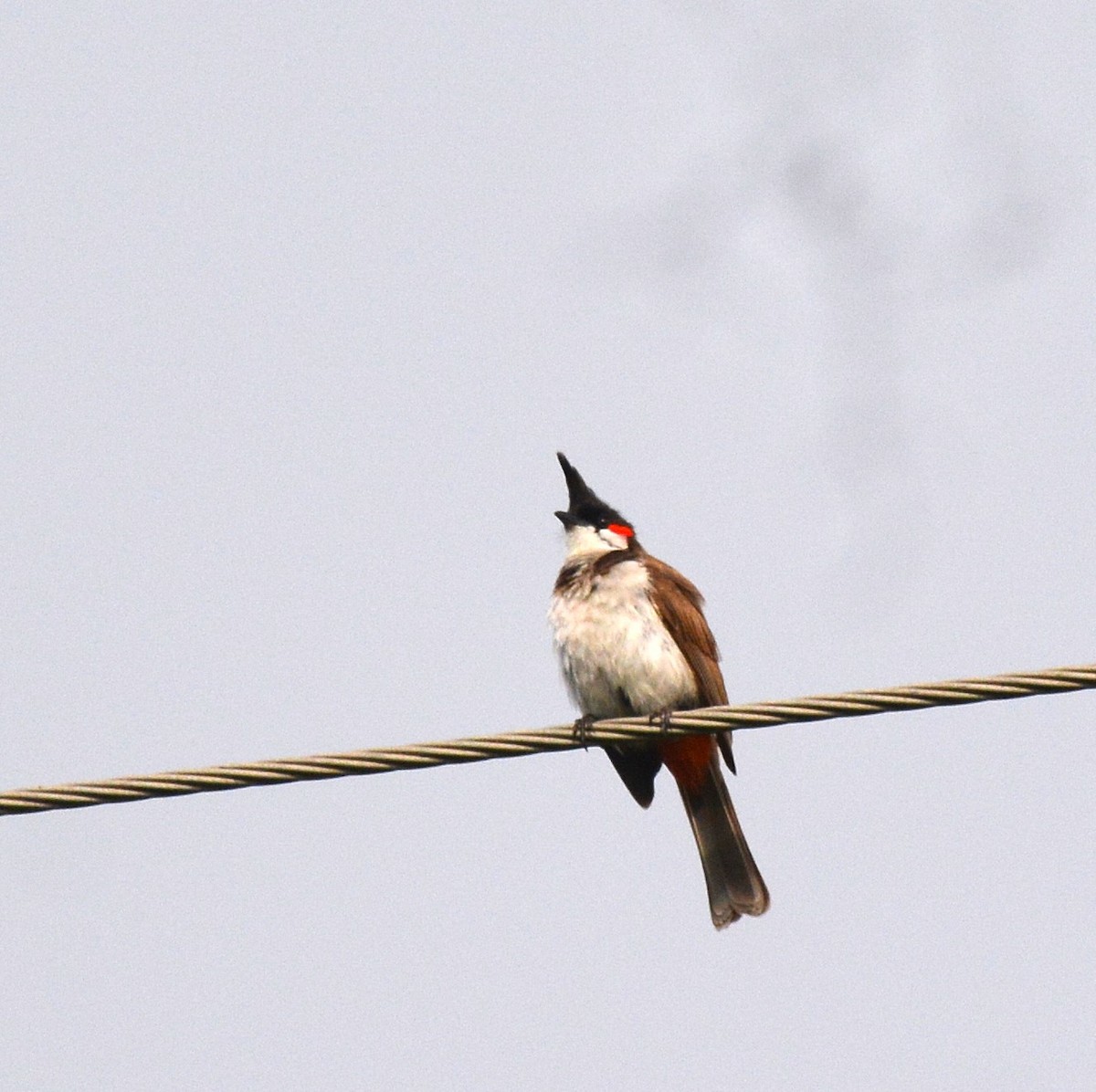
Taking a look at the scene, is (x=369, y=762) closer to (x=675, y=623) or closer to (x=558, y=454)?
(x=675, y=623)

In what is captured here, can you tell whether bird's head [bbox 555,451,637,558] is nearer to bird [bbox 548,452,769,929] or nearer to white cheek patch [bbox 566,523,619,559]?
white cheek patch [bbox 566,523,619,559]

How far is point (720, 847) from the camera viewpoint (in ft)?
20.7

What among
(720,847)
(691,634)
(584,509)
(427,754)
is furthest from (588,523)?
(427,754)

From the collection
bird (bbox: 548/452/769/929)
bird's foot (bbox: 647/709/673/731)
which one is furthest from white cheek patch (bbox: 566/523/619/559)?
bird's foot (bbox: 647/709/673/731)

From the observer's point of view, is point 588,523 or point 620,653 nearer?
point 620,653

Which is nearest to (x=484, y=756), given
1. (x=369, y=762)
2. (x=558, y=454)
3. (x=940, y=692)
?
(x=369, y=762)

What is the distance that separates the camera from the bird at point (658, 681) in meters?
6.25

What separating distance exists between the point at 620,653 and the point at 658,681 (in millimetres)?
164

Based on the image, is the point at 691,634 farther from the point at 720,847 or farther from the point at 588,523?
the point at 588,523

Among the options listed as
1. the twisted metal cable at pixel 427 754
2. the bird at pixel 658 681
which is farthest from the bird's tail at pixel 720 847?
the twisted metal cable at pixel 427 754

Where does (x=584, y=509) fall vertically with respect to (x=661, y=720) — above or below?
above

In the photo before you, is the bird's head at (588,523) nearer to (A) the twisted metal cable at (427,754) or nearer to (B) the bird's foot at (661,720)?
(B) the bird's foot at (661,720)

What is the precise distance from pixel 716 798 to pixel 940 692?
222 cm

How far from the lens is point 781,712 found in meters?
4.37
